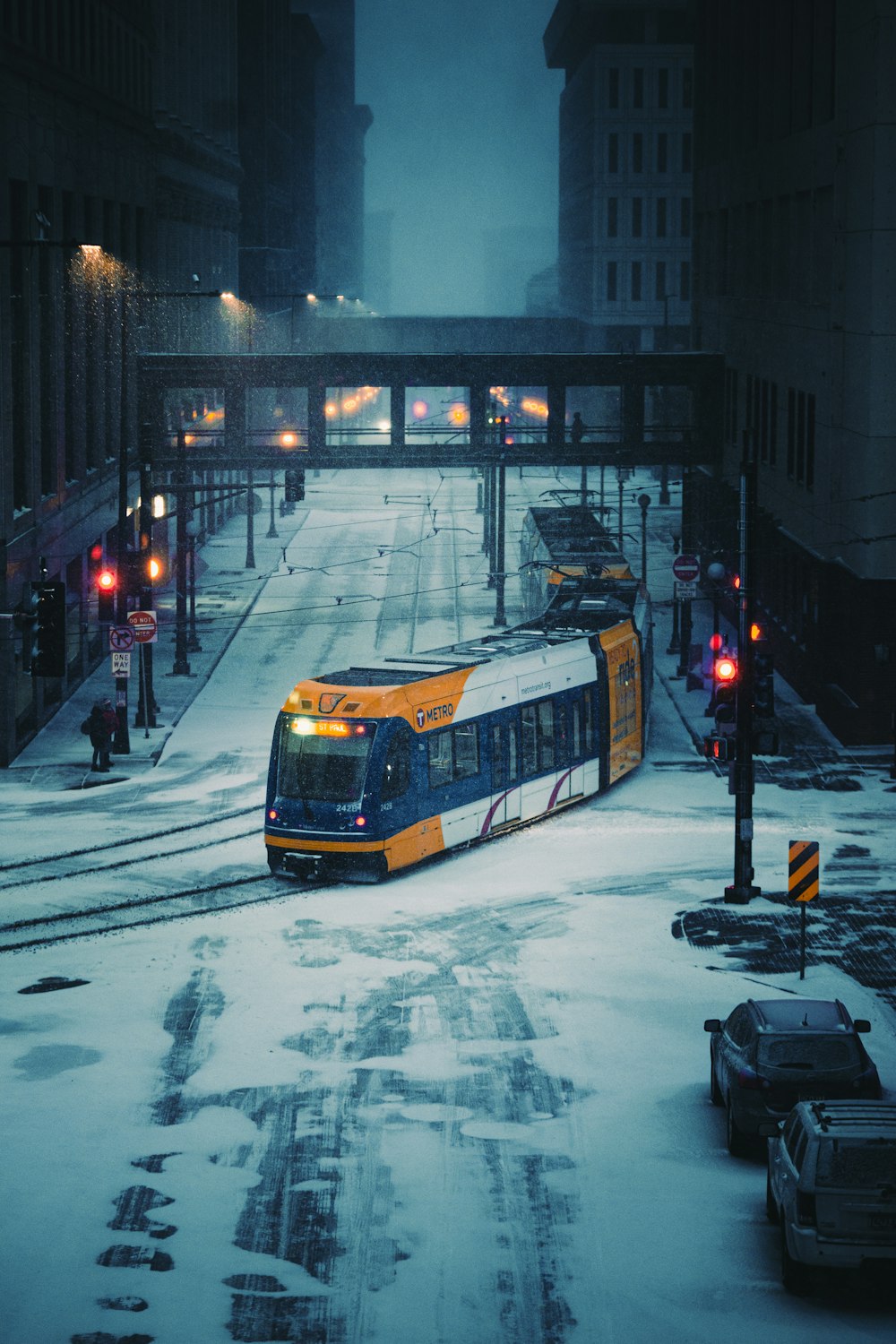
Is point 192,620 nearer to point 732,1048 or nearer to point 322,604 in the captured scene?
point 322,604

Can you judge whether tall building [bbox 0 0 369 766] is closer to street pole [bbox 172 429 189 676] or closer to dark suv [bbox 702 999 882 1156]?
street pole [bbox 172 429 189 676]

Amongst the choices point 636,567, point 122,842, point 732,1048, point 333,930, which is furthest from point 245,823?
point 636,567

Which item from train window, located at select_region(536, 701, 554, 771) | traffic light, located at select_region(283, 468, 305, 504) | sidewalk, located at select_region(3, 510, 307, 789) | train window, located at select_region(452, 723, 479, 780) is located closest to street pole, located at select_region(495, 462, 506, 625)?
traffic light, located at select_region(283, 468, 305, 504)

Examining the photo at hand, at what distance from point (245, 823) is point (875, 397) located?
18110mm

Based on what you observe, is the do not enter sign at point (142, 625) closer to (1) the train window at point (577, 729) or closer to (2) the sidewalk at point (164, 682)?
(2) the sidewalk at point (164, 682)

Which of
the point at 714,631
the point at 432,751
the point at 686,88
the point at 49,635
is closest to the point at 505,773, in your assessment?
the point at 432,751

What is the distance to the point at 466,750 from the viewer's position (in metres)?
31.9

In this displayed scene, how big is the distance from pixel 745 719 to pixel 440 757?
4922mm

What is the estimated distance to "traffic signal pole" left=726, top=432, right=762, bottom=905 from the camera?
1172 inches

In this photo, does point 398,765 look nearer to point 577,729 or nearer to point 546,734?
point 546,734

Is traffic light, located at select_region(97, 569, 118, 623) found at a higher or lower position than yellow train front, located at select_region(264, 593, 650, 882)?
higher

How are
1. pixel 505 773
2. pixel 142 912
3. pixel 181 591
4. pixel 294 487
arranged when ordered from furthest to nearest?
1. pixel 294 487
2. pixel 181 591
3. pixel 505 773
4. pixel 142 912

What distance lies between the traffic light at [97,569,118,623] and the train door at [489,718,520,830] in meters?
13.4

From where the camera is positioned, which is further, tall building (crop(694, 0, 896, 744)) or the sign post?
tall building (crop(694, 0, 896, 744))
